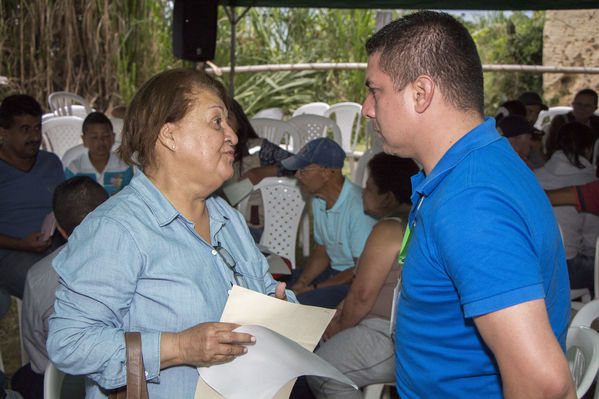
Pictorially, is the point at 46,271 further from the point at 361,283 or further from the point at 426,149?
the point at 426,149

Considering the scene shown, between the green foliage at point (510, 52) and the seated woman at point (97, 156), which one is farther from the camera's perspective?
the green foliage at point (510, 52)

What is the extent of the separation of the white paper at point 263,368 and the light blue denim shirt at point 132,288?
10 centimetres

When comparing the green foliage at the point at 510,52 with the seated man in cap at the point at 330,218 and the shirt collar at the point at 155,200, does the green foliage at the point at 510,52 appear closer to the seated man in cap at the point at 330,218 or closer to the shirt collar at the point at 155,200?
the seated man in cap at the point at 330,218

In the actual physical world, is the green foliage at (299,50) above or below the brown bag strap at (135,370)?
above

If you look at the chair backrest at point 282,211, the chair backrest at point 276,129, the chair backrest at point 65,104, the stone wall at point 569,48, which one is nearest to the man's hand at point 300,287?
the chair backrest at point 282,211

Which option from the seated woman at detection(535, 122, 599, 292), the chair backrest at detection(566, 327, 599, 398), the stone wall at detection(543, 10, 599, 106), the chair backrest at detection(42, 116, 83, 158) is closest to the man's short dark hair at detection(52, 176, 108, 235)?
the chair backrest at detection(566, 327, 599, 398)

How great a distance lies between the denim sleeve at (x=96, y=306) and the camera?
119cm

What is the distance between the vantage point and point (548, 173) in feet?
12.1

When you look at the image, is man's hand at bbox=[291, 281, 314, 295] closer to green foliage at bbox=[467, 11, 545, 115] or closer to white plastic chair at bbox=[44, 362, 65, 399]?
white plastic chair at bbox=[44, 362, 65, 399]

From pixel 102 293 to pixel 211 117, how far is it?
0.56 metres

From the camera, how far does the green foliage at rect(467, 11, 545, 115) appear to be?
12.5 metres

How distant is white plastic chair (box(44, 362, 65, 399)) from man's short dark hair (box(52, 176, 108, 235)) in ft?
2.92

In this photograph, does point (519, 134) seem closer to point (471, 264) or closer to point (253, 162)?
point (253, 162)

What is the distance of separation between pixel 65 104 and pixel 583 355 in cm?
806
